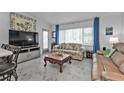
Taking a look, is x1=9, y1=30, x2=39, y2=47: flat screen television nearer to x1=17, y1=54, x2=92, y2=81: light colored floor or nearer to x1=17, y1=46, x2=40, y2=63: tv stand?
x1=17, y1=46, x2=40, y2=63: tv stand

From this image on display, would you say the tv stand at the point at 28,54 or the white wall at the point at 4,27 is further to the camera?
the tv stand at the point at 28,54

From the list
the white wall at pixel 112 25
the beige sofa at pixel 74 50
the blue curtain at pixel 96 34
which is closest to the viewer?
the white wall at pixel 112 25

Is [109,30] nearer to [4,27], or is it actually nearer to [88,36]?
[88,36]

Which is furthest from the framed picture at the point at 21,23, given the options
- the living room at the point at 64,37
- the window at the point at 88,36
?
the window at the point at 88,36

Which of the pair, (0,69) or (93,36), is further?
(93,36)

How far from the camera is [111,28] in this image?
453 centimetres

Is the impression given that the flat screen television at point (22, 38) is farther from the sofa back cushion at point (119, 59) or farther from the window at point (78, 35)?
the sofa back cushion at point (119, 59)

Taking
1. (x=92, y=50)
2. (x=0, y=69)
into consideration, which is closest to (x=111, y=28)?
(x=92, y=50)

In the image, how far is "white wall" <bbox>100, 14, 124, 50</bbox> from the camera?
13.9 feet

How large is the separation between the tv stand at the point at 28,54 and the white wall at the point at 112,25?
3.67 meters

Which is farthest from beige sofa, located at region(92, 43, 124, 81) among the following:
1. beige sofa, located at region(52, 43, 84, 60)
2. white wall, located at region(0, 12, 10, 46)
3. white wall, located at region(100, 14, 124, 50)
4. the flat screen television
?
white wall, located at region(0, 12, 10, 46)

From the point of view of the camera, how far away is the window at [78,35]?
17.8 feet
